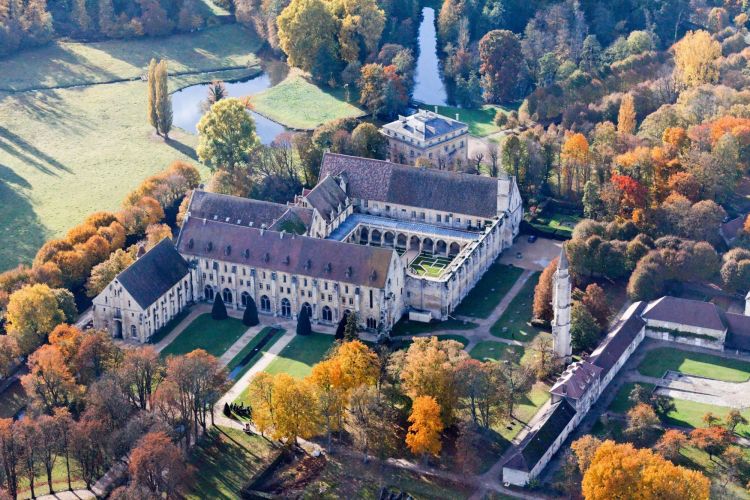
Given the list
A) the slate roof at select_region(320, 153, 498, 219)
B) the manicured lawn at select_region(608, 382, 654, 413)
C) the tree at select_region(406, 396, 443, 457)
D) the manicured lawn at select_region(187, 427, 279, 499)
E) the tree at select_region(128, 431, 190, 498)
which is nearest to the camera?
the tree at select_region(128, 431, 190, 498)

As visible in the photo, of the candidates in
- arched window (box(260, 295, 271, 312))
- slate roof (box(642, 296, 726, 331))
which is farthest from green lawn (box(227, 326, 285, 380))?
slate roof (box(642, 296, 726, 331))

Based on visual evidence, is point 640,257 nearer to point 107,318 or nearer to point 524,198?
point 524,198

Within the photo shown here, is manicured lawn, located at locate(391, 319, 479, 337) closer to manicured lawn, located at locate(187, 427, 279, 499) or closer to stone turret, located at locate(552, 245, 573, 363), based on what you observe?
stone turret, located at locate(552, 245, 573, 363)

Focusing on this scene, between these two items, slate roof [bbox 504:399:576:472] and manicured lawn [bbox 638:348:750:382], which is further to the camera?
manicured lawn [bbox 638:348:750:382]

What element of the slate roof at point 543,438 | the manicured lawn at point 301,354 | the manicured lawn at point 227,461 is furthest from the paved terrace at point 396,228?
the manicured lawn at point 227,461

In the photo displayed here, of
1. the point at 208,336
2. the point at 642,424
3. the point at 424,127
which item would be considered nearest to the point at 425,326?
the point at 208,336

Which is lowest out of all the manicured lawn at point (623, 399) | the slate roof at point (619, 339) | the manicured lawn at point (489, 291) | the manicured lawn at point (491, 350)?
the manicured lawn at point (489, 291)

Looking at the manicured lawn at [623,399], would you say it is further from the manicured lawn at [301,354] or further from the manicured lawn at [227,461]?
the manicured lawn at [227,461]
